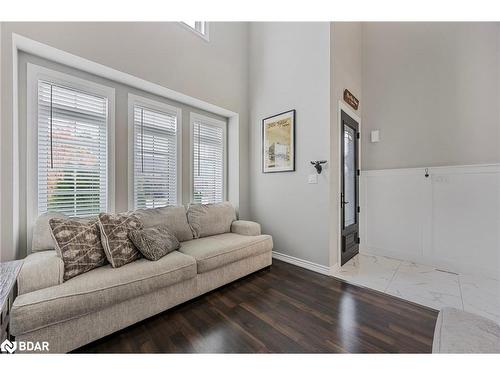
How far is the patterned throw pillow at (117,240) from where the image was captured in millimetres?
1707

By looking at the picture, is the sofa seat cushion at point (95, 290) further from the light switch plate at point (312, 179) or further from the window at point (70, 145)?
the light switch plate at point (312, 179)

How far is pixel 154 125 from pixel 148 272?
1.92 metres

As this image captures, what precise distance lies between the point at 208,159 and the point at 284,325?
2.51 m

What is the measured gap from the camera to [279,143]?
122 inches

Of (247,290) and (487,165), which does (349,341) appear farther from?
(487,165)

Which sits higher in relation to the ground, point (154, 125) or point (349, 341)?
point (154, 125)

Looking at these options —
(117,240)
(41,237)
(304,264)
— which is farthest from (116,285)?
(304,264)

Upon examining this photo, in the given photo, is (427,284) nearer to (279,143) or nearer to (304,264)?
(304,264)

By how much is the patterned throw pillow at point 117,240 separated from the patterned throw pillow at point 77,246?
61 mm

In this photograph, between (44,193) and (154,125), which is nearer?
(44,193)
